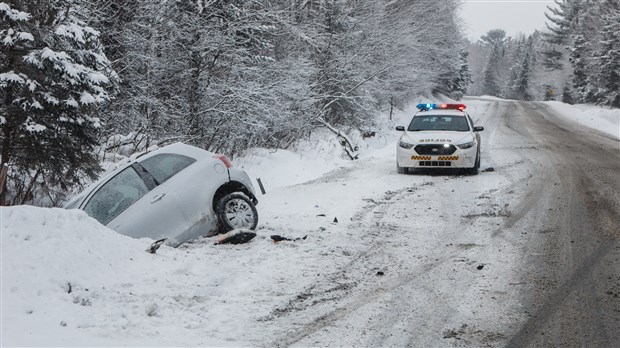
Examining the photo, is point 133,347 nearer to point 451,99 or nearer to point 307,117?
point 307,117

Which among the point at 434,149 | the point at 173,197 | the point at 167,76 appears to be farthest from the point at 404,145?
the point at 173,197

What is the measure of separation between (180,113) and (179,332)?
35.4 ft

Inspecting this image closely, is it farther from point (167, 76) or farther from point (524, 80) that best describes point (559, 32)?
point (167, 76)

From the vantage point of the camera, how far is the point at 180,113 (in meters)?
14.7

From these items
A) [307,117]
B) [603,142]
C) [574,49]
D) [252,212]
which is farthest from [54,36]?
[574,49]

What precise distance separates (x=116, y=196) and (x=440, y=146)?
27.7ft

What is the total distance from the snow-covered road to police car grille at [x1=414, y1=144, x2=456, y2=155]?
4.17 metres

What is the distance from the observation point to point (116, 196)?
756 centimetres

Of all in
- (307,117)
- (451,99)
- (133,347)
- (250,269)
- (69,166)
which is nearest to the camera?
(133,347)

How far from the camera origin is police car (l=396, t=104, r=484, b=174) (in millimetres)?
13586

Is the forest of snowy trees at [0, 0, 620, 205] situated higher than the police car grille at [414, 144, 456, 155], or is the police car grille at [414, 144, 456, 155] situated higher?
the forest of snowy trees at [0, 0, 620, 205]

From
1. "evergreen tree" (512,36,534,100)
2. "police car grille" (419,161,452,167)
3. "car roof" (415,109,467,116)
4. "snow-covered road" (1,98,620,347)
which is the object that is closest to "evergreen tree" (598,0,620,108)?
"car roof" (415,109,467,116)

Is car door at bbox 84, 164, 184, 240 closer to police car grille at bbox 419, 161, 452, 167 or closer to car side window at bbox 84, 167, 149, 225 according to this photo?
car side window at bbox 84, 167, 149, 225

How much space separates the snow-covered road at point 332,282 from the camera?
4.58m
